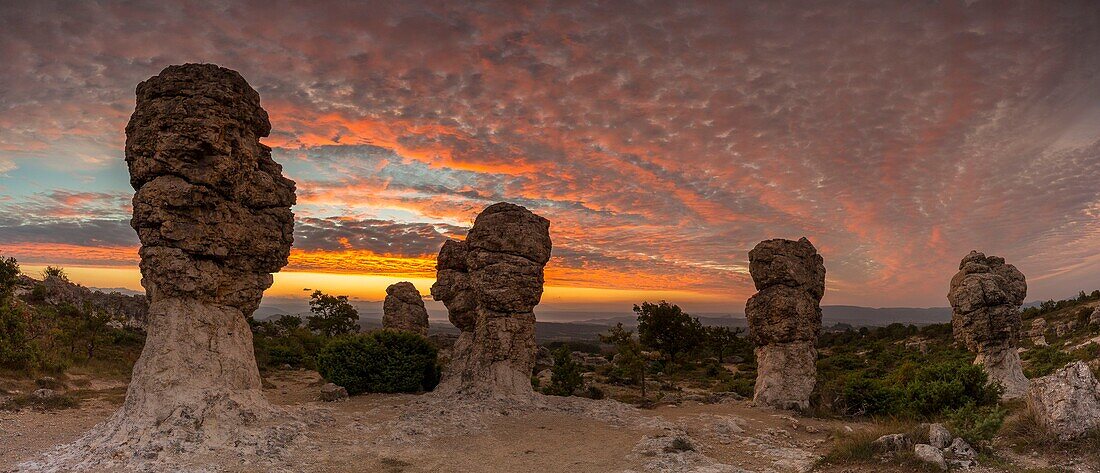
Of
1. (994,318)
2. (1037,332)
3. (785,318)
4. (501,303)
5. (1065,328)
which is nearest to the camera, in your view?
(501,303)

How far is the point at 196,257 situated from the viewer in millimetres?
14328

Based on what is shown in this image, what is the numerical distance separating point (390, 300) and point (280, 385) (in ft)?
33.3

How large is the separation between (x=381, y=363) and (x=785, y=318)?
18.0 m

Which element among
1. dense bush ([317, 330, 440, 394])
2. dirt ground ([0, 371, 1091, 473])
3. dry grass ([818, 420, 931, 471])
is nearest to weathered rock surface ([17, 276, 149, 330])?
dense bush ([317, 330, 440, 394])

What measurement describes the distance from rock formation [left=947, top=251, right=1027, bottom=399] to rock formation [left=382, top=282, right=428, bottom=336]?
101 feet

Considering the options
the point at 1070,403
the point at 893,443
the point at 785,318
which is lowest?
the point at 893,443

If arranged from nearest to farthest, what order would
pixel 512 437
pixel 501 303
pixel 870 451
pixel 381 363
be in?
pixel 870 451 < pixel 512 437 < pixel 501 303 < pixel 381 363

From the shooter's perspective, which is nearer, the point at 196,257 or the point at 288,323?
the point at 196,257

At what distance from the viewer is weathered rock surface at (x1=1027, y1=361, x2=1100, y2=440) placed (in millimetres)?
9344

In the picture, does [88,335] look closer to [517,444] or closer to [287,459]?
[287,459]

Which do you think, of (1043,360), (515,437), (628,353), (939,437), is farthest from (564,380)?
(1043,360)

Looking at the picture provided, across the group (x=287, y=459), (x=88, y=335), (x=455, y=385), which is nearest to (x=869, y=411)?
(x=455, y=385)

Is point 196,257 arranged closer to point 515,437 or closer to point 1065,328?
point 515,437

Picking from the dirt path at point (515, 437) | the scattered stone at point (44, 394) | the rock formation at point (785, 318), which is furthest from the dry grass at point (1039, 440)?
the scattered stone at point (44, 394)
